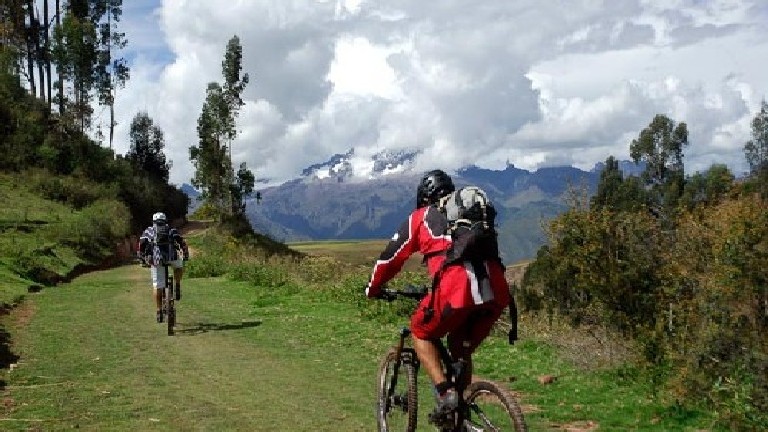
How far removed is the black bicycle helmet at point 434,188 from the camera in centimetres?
656

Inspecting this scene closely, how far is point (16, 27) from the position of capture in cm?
6662

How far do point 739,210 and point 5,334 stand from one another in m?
17.7

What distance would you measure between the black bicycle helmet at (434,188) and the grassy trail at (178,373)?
3699 mm

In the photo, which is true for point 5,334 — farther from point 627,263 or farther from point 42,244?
point 42,244

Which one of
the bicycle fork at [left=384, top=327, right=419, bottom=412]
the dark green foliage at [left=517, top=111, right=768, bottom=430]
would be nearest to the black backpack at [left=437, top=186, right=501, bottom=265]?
the bicycle fork at [left=384, top=327, right=419, bottom=412]

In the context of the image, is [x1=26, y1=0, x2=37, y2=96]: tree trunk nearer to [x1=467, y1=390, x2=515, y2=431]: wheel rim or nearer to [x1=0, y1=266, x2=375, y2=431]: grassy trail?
[x1=0, y1=266, x2=375, y2=431]: grassy trail

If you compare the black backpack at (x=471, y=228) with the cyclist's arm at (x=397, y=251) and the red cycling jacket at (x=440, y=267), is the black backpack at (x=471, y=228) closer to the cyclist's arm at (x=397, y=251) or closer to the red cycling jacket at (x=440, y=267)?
the red cycling jacket at (x=440, y=267)

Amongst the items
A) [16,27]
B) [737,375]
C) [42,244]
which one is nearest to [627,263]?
[737,375]

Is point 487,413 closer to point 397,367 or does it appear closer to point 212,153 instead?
point 397,367

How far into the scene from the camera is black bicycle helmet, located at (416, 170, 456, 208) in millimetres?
6562

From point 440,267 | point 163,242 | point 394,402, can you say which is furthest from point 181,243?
point 440,267

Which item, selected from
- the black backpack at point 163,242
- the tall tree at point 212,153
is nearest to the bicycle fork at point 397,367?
the black backpack at point 163,242

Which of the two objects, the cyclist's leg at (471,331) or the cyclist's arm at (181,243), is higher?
the cyclist's arm at (181,243)

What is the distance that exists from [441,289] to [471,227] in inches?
22.2
